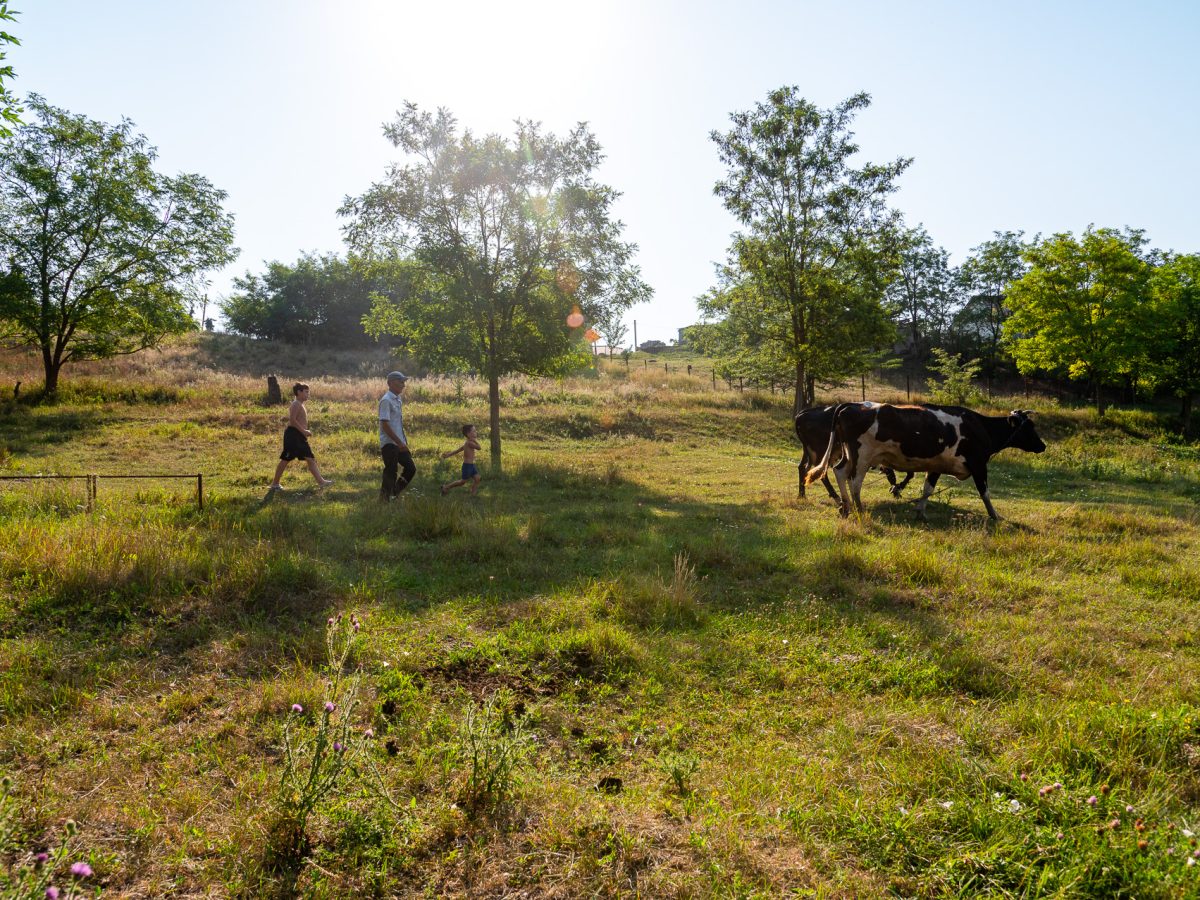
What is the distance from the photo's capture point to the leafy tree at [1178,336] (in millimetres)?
38875

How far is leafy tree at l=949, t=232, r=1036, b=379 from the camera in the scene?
216 feet

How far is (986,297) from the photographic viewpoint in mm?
68312

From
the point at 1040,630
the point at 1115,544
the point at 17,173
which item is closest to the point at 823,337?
the point at 1115,544

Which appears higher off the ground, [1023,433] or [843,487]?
[1023,433]

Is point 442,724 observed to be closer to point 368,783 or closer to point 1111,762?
point 368,783

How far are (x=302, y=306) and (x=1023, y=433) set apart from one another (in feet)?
185

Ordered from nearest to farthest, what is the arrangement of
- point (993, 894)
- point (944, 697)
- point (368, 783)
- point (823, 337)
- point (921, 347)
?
1. point (993, 894)
2. point (368, 783)
3. point (944, 697)
4. point (823, 337)
5. point (921, 347)

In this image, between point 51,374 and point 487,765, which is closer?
point 487,765

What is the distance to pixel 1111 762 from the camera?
3453mm

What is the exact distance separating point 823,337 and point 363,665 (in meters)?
22.4

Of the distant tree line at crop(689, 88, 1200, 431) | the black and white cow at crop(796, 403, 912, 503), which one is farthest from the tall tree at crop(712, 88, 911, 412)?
the black and white cow at crop(796, 403, 912, 503)

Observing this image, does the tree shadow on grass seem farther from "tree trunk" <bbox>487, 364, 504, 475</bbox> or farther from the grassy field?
"tree trunk" <bbox>487, 364, 504, 475</bbox>

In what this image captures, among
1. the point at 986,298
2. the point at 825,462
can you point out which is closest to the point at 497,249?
the point at 825,462

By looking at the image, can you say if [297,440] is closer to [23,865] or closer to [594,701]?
[594,701]
